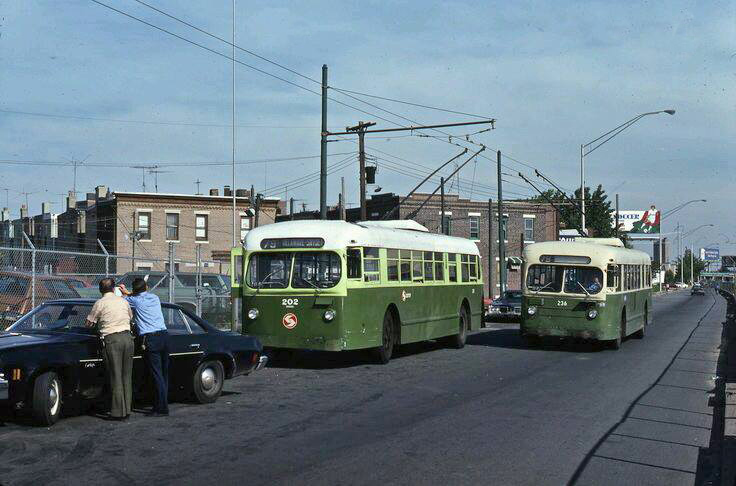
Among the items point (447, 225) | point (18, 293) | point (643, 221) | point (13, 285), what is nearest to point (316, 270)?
point (18, 293)

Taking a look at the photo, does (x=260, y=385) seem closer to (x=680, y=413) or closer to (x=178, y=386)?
(x=178, y=386)

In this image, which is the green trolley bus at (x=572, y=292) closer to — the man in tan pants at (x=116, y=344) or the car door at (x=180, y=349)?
the car door at (x=180, y=349)

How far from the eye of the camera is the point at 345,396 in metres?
13.2

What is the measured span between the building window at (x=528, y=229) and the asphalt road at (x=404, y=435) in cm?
4956

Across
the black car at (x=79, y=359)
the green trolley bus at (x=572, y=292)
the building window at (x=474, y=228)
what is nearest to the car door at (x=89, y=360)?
the black car at (x=79, y=359)

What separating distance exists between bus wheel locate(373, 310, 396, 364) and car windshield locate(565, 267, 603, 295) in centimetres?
498

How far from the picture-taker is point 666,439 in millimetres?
9922

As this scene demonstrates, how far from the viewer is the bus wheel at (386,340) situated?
1780 cm

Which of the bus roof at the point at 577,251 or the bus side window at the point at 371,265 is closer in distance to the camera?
the bus side window at the point at 371,265

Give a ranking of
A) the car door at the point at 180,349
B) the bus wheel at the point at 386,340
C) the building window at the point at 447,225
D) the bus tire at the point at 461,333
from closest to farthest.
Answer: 1. the car door at the point at 180,349
2. the bus wheel at the point at 386,340
3. the bus tire at the point at 461,333
4. the building window at the point at 447,225

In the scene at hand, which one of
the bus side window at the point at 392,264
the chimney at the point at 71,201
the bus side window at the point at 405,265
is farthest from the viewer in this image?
the chimney at the point at 71,201

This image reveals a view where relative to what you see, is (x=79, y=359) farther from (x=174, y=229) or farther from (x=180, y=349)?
(x=174, y=229)

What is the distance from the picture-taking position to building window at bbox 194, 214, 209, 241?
57.2 metres

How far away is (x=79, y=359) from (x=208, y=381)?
7.50 feet
